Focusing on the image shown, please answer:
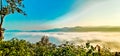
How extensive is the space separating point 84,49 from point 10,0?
2339 centimetres

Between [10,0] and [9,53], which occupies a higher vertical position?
[10,0]

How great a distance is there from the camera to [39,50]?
3189cm

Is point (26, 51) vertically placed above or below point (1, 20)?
below

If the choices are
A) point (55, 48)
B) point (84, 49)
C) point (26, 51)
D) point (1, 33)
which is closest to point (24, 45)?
point (26, 51)

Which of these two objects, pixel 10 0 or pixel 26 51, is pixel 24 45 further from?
pixel 10 0

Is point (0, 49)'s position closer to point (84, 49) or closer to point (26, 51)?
point (26, 51)

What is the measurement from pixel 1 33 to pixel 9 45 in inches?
816

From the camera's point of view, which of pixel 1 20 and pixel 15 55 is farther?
pixel 1 20

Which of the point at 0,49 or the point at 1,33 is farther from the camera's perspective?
the point at 1,33

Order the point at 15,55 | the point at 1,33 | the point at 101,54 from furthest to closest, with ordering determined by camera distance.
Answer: the point at 1,33 < the point at 101,54 < the point at 15,55

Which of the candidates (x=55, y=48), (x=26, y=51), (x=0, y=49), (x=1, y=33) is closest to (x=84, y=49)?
(x=55, y=48)

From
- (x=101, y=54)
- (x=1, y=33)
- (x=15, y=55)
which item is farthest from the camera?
(x=1, y=33)

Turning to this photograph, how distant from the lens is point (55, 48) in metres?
30.9

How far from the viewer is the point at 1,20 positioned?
48.9m
